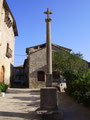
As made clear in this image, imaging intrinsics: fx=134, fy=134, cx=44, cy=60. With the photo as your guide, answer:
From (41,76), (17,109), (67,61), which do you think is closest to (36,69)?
(41,76)

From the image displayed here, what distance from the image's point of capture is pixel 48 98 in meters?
4.89

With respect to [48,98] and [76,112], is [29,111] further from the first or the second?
[76,112]

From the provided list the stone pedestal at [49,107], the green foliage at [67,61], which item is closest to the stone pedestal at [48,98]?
the stone pedestal at [49,107]

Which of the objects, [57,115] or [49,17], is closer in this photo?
[57,115]

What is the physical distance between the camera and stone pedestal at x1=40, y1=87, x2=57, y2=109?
191 inches

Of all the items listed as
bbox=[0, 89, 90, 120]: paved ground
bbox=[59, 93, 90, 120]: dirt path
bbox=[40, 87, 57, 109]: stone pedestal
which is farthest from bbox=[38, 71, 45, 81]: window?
bbox=[40, 87, 57, 109]: stone pedestal

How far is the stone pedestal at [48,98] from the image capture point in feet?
15.9

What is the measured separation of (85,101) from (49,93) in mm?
2430

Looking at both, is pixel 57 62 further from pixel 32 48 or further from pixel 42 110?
pixel 42 110

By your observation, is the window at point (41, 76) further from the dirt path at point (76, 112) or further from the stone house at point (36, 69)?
the dirt path at point (76, 112)

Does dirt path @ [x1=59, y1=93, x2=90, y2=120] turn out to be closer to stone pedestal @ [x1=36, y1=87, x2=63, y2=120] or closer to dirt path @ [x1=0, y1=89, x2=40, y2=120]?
stone pedestal @ [x1=36, y1=87, x2=63, y2=120]

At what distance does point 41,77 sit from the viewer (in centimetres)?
1881

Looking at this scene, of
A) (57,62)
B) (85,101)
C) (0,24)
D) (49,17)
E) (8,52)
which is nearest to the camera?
(49,17)

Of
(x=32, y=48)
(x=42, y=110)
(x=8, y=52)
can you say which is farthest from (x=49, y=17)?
(x=32, y=48)
